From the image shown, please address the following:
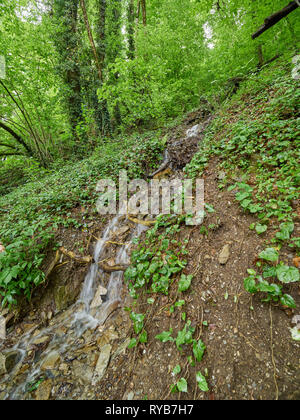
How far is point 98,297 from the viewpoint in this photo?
3.16 metres

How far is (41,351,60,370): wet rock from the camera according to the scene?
243 cm

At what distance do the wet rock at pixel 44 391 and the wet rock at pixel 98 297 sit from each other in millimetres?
1044

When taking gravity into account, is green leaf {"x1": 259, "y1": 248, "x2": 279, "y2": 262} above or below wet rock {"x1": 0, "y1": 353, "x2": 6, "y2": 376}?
above

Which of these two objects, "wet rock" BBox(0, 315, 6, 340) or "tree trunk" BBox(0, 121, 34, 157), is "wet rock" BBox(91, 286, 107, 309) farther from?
"tree trunk" BBox(0, 121, 34, 157)

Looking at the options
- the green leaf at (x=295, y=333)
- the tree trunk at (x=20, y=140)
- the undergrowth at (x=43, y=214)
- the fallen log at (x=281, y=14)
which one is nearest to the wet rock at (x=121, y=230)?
the undergrowth at (x=43, y=214)

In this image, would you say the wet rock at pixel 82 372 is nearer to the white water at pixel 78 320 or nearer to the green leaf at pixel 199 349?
the white water at pixel 78 320

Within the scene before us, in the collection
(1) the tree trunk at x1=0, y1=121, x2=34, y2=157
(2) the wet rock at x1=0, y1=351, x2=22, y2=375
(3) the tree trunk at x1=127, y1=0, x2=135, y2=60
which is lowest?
(2) the wet rock at x1=0, y1=351, x2=22, y2=375

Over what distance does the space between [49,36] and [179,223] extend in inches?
413

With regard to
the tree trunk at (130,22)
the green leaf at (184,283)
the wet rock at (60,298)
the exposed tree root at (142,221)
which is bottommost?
the wet rock at (60,298)

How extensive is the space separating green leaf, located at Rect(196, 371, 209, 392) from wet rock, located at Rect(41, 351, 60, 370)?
7.10 ft

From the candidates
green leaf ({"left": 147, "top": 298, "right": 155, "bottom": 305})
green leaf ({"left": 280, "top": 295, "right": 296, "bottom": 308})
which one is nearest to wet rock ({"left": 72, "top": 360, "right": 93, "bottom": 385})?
green leaf ({"left": 147, "top": 298, "right": 155, "bottom": 305})

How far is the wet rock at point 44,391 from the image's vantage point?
2.12m

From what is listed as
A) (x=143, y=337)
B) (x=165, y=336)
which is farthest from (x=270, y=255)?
(x=143, y=337)

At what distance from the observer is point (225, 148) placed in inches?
141
